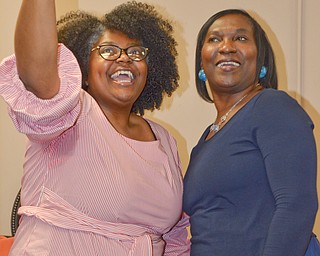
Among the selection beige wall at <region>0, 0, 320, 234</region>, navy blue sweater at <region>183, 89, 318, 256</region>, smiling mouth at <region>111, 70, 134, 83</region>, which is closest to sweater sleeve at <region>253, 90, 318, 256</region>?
navy blue sweater at <region>183, 89, 318, 256</region>

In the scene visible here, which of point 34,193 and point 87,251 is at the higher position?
point 34,193

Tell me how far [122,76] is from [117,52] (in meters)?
0.07

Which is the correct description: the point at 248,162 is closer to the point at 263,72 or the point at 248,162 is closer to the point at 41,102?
the point at 263,72

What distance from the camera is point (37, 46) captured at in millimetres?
1123

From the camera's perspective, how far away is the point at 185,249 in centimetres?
182

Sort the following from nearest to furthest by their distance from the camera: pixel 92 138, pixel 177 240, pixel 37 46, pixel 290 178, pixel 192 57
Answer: pixel 37 46 < pixel 290 178 < pixel 92 138 < pixel 177 240 < pixel 192 57

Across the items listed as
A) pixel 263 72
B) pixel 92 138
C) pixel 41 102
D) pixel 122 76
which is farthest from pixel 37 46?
pixel 263 72

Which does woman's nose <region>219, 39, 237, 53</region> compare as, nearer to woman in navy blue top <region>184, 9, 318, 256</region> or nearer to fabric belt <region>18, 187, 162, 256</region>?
woman in navy blue top <region>184, 9, 318, 256</region>

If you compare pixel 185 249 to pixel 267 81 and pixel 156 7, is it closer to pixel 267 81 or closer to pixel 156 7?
pixel 267 81

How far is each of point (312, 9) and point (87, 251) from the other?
1.83 metres

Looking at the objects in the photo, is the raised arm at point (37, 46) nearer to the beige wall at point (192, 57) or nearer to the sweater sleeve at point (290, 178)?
the sweater sleeve at point (290, 178)

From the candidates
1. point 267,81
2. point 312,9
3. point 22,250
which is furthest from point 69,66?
point 312,9

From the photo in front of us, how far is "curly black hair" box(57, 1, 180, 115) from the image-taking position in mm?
1677

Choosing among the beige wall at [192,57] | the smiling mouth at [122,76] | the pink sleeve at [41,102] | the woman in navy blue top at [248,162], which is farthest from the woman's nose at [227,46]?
the beige wall at [192,57]
